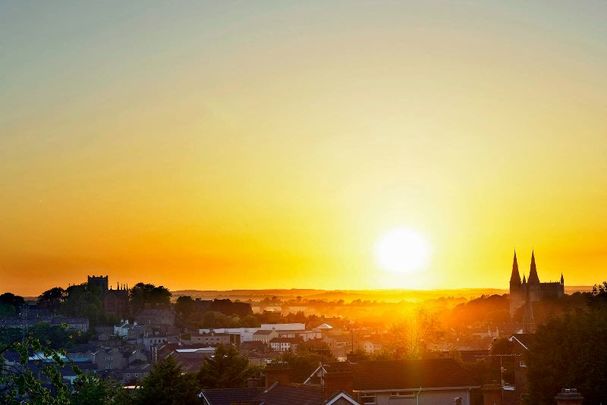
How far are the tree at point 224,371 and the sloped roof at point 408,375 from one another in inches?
653

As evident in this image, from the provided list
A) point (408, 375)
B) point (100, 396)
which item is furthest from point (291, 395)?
point (100, 396)

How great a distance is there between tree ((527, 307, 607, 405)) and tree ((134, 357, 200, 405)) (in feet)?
50.0

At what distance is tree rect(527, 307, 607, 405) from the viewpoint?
43.3m

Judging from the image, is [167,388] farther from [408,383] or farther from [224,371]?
[224,371]

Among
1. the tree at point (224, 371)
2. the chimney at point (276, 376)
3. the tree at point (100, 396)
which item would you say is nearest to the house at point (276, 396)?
the chimney at point (276, 376)

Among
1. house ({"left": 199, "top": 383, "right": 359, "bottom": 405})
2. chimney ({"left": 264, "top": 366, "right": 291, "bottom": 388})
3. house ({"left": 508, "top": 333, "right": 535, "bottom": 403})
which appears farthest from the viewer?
house ({"left": 508, "top": 333, "right": 535, "bottom": 403})

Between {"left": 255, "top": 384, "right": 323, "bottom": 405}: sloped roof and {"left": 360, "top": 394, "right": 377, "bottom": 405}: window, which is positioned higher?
{"left": 255, "top": 384, "right": 323, "bottom": 405}: sloped roof

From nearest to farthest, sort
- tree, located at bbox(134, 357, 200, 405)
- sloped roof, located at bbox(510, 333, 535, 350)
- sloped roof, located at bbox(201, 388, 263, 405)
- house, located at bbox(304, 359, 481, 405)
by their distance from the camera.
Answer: house, located at bbox(304, 359, 481, 405)
sloped roof, located at bbox(201, 388, 263, 405)
tree, located at bbox(134, 357, 200, 405)
sloped roof, located at bbox(510, 333, 535, 350)

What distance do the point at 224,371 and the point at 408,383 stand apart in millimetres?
20682

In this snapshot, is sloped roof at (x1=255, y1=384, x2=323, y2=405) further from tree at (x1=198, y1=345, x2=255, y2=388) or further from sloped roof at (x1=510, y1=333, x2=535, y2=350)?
tree at (x1=198, y1=345, x2=255, y2=388)

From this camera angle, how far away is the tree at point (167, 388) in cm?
4325

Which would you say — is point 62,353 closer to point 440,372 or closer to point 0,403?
point 0,403

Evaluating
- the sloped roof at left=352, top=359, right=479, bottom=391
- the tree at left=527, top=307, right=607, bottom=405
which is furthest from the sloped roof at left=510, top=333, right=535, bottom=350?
the sloped roof at left=352, top=359, right=479, bottom=391

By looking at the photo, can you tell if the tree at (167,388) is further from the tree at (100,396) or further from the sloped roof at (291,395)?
the sloped roof at (291,395)
